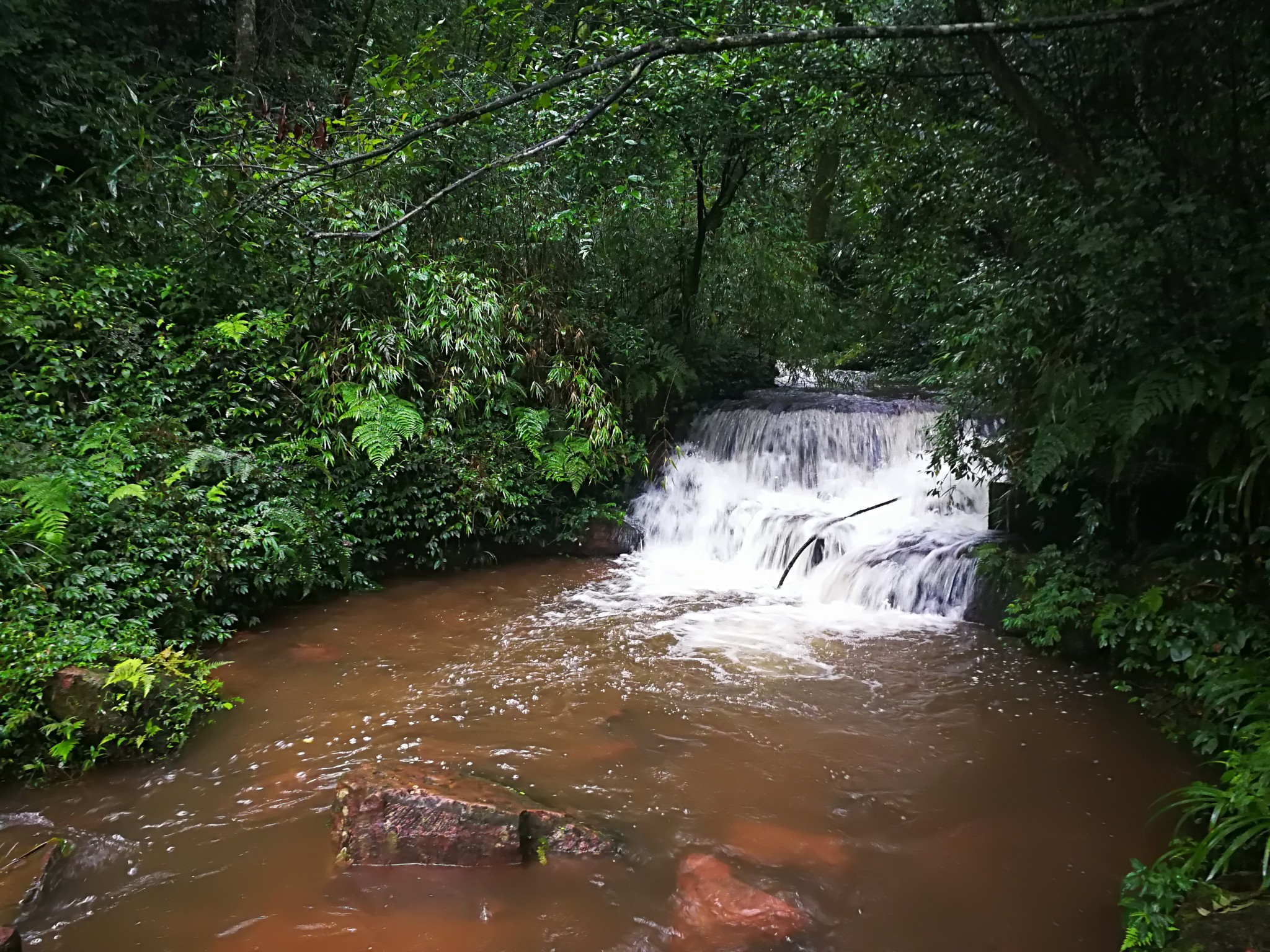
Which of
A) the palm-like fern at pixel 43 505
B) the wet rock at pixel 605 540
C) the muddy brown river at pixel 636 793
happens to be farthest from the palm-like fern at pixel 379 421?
the wet rock at pixel 605 540

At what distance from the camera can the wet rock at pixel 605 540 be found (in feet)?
30.4

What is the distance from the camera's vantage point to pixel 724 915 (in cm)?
320

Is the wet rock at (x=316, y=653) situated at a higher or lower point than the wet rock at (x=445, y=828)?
lower

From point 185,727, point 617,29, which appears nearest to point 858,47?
point 617,29

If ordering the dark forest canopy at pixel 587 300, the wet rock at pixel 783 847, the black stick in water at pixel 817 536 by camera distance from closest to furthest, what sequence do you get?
the wet rock at pixel 783 847
the dark forest canopy at pixel 587 300
the black stick in water at pixel 817 536

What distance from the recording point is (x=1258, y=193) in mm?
4117

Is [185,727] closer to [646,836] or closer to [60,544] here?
[60,544]

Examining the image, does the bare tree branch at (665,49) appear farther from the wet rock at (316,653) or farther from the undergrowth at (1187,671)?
the wet rock at (316,653)

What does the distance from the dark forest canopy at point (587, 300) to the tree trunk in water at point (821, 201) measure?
404cm

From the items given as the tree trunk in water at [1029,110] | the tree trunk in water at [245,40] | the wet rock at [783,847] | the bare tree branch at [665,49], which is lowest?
the wet rock at [783,847]

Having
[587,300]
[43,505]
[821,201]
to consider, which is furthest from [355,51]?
[43,505]

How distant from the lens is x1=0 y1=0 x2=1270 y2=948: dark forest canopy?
415 centimetres

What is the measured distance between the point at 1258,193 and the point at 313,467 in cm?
758

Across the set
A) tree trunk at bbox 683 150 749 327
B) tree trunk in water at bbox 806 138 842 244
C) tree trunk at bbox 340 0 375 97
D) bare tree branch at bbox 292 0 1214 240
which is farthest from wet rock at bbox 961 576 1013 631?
tree trunk at bbox 340 0 375 97
